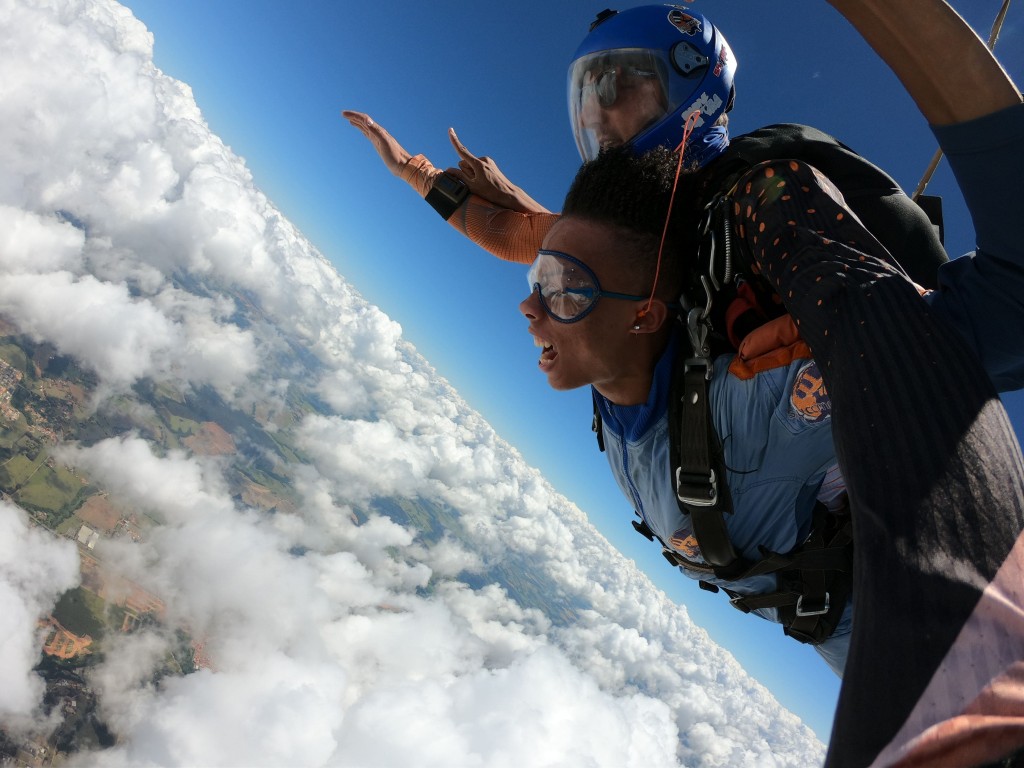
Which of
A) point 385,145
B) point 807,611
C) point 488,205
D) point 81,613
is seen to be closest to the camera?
point 807,611

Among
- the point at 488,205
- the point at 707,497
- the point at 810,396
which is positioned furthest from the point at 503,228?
the point at 810,396

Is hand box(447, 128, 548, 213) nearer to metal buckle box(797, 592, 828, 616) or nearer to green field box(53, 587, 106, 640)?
metal buckle box(797, 592, 828, 616)

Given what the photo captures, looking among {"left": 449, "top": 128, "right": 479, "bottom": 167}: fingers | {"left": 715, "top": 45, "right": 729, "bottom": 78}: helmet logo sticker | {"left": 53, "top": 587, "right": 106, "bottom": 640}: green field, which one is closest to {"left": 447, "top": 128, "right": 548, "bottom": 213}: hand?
{"left": 449, "top": 128, "right": 479, "bottom": 167}: fingers

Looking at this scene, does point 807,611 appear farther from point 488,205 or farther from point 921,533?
point 488,205

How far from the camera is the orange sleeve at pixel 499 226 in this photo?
342cm

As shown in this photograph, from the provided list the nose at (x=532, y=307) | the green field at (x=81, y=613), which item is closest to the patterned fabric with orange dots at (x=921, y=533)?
the nose at (x=532, y=307)

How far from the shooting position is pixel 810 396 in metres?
1.50

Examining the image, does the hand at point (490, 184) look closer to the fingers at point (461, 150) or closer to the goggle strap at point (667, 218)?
the fingers at point (461, 150)

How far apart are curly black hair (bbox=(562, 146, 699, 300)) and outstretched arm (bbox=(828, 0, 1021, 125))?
104cm

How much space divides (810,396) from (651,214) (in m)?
0.90

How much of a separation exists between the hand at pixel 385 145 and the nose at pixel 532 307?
215 cm

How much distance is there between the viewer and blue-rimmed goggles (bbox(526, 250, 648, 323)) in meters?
2.04

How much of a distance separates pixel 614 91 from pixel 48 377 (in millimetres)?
227336

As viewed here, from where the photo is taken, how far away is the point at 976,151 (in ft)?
2.95
